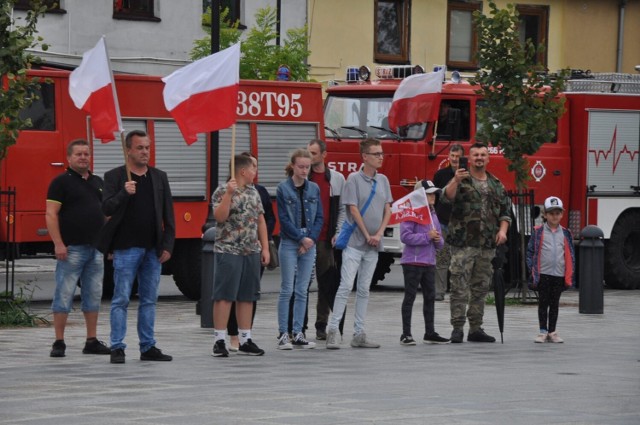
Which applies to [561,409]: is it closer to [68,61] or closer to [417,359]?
[417,359]

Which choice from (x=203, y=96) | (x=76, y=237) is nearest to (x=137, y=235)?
(x=76, y=237)

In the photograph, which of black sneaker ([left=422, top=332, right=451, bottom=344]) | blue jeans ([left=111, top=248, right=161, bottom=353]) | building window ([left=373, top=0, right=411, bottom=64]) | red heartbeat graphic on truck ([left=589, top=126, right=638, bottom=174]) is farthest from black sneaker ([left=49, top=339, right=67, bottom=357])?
building window ([left=373, top=0, right=411, bottom=64])

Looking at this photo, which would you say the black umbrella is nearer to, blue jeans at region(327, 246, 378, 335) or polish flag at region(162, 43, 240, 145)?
blue jeans at region(327, 246, 378, 335)

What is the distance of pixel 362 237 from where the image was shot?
1394cm

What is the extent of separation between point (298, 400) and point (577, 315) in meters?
8.67

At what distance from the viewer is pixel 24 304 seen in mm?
16484

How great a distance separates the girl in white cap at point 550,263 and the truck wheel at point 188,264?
5.85m

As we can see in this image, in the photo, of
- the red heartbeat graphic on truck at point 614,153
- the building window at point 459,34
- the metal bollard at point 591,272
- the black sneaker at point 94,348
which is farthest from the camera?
the building window at point 459,34

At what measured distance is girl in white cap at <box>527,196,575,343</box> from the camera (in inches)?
584

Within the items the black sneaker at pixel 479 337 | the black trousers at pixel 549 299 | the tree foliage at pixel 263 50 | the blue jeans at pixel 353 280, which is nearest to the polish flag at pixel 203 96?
the blue jeans at pixel 353 280

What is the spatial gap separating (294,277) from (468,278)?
179 cm

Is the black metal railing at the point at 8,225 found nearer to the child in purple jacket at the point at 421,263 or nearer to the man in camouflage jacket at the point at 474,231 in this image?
the child in purple jacket at the point at 421,263

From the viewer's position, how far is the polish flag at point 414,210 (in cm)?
1452

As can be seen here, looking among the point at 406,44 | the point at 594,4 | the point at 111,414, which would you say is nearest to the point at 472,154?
the point at 111,414
